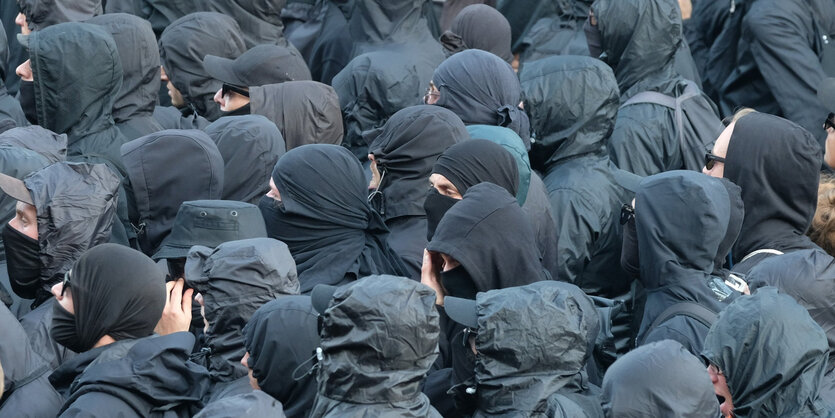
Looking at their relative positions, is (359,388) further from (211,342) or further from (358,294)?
(211,342)

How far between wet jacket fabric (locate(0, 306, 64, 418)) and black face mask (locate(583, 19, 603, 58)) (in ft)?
14.4

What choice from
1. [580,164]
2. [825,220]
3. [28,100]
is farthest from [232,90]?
[825,220]

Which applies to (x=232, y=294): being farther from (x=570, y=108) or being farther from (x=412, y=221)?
(x=570, y=108)

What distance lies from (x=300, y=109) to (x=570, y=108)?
1.47 m

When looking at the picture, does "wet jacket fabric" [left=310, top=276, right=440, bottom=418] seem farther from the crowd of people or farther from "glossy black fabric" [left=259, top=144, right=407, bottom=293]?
"glossy black fabric" [left=259, top=144, right=407, bottom=293]

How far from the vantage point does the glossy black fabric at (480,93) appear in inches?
247

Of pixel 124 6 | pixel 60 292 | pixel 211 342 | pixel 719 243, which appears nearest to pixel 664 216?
pixel 719 243

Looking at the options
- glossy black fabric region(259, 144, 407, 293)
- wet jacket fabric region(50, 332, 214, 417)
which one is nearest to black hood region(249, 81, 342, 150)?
glossy black fabric region(259, 144, 407, 293)

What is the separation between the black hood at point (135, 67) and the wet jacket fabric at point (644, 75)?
8.60 feet

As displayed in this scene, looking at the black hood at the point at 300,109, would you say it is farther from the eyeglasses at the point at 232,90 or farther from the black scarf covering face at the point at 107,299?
the black scarf covering face at the point at 107,299

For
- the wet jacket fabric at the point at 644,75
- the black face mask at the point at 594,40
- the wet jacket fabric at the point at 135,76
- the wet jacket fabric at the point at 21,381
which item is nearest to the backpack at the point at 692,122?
the wet jacket fabric at the point at 644,75

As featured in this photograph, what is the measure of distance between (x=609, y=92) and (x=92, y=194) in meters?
2.86

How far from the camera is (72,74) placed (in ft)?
21.0

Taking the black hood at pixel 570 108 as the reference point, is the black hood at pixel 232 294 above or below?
above
